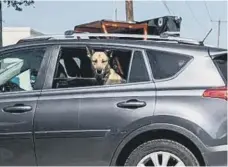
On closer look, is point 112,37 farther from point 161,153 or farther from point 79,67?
point 161,153

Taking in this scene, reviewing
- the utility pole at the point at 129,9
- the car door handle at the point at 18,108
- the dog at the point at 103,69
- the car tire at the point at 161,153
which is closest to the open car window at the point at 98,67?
the dog at the point at 103,69

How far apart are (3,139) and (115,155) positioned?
1.12 meters

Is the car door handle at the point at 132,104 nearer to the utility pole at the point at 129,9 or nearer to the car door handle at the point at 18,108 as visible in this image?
the car door handle at the point at 18,108

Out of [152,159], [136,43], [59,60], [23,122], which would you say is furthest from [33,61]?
[152,159]

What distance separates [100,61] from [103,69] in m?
0.09

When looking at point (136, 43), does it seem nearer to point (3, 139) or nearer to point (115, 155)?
point (115, 155)

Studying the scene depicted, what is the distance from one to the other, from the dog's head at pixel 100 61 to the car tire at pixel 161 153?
86 cm

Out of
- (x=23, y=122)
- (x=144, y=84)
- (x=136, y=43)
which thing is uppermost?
(x=136, y=43)

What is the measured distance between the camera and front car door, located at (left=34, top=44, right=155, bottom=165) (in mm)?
5098

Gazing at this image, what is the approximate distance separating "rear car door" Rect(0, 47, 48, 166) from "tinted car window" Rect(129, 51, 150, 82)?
904mm

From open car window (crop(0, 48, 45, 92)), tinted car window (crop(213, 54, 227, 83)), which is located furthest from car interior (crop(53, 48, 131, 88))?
tinted car window (crop(213, 54, 227, 83))

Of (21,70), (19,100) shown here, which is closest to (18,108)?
→ (19,100)

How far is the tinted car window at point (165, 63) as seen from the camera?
5277mm

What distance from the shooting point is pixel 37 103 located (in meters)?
5.28
